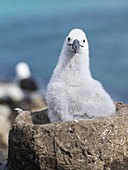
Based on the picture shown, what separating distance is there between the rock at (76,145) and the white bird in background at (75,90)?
0.18 meters

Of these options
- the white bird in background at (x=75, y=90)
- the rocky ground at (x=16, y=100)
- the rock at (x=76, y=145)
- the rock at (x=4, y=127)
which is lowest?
the rock at (x=76, y=145)

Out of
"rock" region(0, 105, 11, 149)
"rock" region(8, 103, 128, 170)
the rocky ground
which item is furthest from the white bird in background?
the rocky ground

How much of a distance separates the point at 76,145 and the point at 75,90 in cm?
44

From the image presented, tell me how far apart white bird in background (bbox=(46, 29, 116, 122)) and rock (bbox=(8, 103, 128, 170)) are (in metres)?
0.18

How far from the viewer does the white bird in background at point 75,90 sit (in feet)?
14.1

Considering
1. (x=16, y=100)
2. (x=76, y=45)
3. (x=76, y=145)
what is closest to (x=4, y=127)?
(x=16, y=100)

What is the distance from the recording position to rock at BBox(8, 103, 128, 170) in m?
4.09

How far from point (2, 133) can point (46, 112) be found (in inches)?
167

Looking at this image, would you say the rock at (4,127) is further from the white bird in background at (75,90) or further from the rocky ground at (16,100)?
the white bird in background at (75,90)

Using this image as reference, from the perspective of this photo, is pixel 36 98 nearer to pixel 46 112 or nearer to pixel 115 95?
pixel 115 95

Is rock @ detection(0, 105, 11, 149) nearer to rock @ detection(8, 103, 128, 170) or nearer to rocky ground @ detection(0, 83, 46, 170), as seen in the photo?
rocky ground @ detection(0, 83, 46, 170)

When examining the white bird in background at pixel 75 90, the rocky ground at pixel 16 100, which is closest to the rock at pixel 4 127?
the rocky ground at pixel 16 100

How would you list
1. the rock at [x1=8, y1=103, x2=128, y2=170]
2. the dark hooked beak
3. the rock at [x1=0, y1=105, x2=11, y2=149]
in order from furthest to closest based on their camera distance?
the rock at [x1=0, y1=105, x2=11, y2=149] → the dark hooked beak → the rock at [x1=8, y1=103, x2=128, y2=170]

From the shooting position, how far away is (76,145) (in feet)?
13.4
